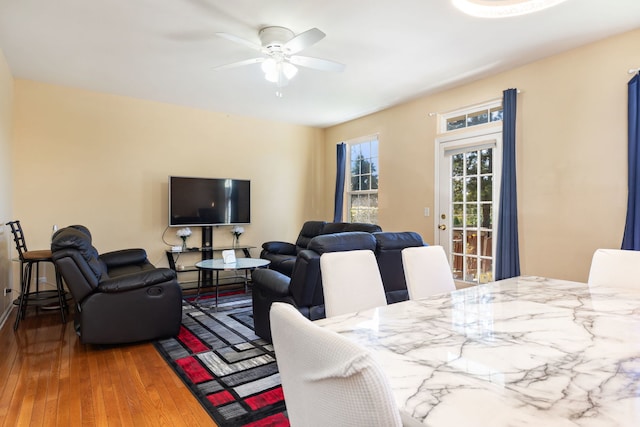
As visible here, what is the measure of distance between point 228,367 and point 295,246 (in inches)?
137

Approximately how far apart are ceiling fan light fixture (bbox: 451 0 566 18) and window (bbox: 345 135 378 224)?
335cm

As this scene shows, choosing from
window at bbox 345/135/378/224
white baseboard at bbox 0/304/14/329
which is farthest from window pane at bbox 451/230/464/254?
white baseboard at bbox 0/304/14/329

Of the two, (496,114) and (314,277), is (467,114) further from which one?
(314,277)

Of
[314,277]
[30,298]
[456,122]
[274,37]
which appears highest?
[274,37]

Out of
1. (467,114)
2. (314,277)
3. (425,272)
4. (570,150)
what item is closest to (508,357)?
(425,272)

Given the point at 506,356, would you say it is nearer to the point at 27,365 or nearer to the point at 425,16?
the point at 425,16

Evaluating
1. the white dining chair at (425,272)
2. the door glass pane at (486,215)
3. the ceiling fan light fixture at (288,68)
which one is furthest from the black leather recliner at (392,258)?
the ceiling fan light fixture at (288,68)

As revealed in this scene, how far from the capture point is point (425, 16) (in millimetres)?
3000

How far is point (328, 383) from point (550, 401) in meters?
0.54

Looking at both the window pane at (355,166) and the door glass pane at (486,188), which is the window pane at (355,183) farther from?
the door glass pane at (486,188)

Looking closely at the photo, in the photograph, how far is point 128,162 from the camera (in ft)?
17.2

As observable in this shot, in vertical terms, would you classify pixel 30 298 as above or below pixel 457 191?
below

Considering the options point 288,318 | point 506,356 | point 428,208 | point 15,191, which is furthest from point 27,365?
point 428,208

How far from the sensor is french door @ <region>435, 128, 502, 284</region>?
4383 mm
